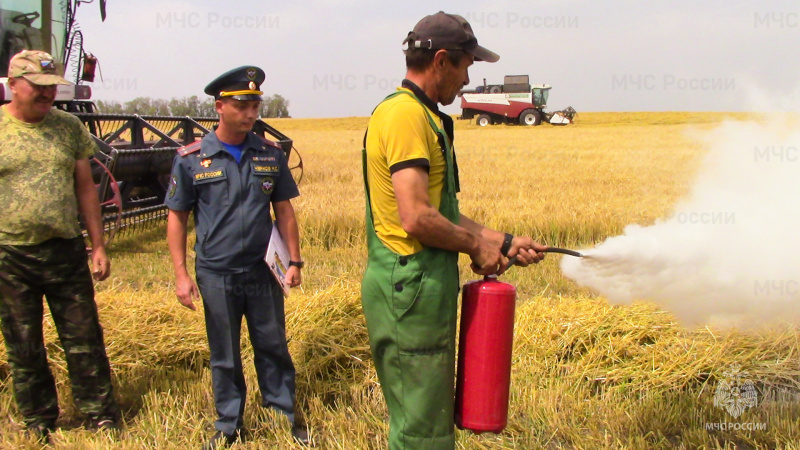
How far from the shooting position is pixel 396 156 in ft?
7.47

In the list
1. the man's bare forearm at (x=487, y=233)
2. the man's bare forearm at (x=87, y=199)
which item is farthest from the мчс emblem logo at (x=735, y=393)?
the man's bare forearm at (x=87, y=199)

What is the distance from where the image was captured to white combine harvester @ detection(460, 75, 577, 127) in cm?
4322

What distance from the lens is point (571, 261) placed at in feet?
11.1

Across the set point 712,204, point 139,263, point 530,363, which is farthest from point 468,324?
point 139,263

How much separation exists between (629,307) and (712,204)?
0.81 metres

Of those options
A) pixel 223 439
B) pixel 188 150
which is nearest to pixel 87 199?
pixel 188 150

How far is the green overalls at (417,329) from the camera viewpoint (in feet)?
7.88

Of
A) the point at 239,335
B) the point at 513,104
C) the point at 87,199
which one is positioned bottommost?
the point at 239,335

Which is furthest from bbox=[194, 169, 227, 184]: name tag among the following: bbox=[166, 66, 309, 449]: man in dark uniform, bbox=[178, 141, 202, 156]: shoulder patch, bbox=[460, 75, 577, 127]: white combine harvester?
bbox=[460, 75, 577, 127]: white combine harvester

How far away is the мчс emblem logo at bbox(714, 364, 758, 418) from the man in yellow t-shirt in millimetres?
1774

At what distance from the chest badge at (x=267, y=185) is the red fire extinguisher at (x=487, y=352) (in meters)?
1.31

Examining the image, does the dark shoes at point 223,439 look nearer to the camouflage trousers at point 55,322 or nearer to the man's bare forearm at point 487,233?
the camouflage trousers at point 55,322

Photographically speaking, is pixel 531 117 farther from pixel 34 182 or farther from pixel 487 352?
pixel 487 352

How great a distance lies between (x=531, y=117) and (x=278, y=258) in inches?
1623
